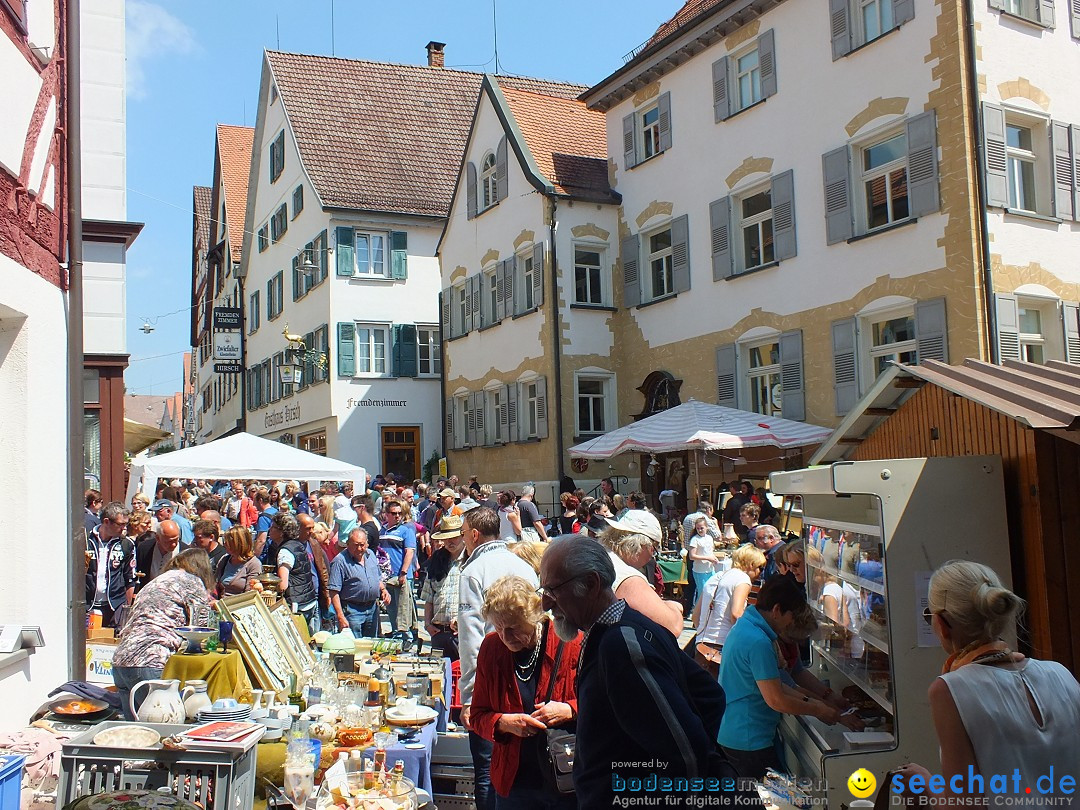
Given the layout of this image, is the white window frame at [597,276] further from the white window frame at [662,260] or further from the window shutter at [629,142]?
the window shutter at [629,142]

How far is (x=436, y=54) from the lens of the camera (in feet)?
Answer: 126

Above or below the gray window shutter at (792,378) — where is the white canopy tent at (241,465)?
below

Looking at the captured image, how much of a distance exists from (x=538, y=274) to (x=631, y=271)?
2211 millimetres

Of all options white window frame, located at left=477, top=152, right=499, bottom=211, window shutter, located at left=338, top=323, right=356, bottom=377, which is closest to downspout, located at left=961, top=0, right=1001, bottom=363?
white window frame, located at left=477, top=152, right=499, bottom=211

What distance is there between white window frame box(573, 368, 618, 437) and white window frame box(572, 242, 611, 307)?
1.58 metres

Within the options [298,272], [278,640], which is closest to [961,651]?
[278,640]

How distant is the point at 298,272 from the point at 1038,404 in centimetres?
3105

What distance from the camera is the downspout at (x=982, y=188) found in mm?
13391

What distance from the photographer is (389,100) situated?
1345 inches

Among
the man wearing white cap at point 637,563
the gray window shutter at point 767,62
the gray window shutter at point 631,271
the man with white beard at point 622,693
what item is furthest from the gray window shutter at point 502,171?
the man with white beard at point 622,693

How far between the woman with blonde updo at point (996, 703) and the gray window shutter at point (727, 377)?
1509 cm

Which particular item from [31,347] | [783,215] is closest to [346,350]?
[783,215]

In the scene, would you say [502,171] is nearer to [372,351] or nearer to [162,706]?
[372,351]

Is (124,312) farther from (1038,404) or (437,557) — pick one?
(1038,404)
